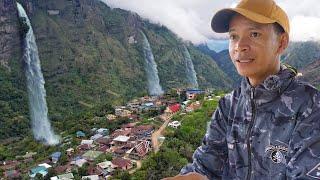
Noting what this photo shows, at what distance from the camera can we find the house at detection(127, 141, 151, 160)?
1678cm

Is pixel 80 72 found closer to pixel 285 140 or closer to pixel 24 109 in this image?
pixel 24 109

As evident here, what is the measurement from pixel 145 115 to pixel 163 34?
4445cm

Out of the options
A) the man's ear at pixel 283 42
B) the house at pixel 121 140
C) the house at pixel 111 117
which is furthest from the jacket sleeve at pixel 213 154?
the house at pixel 111 117

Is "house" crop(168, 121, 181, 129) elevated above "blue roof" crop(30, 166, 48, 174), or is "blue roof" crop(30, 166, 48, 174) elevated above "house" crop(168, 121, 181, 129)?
"house" crop(168, 121, 181, 129)

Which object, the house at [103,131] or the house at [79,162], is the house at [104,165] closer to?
the house at [79,162]

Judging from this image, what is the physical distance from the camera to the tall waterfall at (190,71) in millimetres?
56897

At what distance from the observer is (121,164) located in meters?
15.6

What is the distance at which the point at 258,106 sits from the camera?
129 cm

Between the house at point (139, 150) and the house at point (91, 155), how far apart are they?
57.8 inches

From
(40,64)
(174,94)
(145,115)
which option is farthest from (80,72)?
(145,115)

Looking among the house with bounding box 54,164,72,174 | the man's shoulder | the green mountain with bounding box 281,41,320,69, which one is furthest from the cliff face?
the man's shoulder

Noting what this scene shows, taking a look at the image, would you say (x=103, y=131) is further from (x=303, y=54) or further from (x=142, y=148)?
(x=303, y=54)

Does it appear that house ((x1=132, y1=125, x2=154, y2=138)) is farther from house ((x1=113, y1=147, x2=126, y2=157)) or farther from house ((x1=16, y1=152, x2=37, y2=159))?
house ((x1=16, y1=152, x2=37, y2=159))

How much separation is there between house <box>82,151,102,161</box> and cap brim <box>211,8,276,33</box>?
16.5 meters
